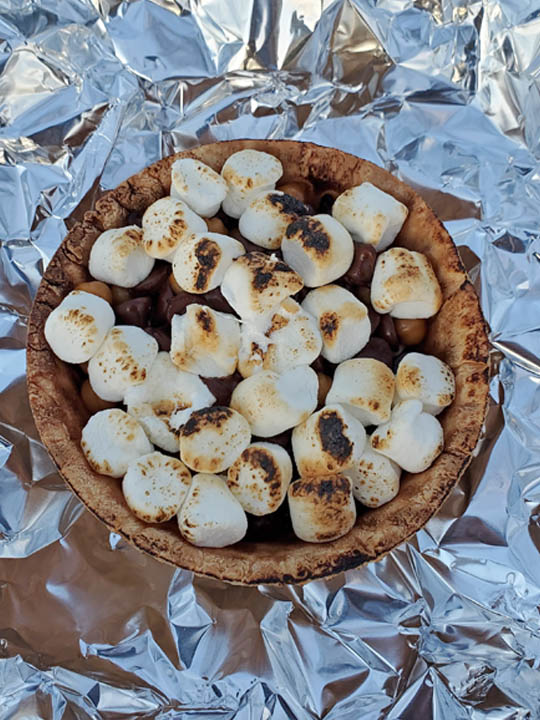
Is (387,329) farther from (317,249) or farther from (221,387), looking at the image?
(221,387)

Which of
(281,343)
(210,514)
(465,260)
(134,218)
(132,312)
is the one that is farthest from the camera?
(465,260)

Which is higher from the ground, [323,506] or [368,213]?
[368,213]

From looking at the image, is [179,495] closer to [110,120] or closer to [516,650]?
[516,650]

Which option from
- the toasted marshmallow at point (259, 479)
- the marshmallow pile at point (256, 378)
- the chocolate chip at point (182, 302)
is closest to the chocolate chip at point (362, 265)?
the marshmallow pile at point (256, 378)

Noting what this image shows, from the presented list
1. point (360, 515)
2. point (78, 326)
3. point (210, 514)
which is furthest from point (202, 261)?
point (360, 515)

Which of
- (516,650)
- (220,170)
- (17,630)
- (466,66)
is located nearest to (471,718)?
(516,650)

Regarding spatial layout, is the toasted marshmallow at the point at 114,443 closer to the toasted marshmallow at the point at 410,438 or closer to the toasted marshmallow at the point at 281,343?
the toasted marshmallow at the point at 281,343

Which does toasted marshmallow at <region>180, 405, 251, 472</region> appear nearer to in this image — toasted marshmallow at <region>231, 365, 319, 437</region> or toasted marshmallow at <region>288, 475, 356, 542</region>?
toasted marshmallow at <region>231, 365, 319, 437</region>

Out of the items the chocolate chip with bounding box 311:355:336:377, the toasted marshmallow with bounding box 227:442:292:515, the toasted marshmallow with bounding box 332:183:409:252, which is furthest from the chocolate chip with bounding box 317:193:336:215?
the toasted marshmallow with bounding box 227:442:292:515
